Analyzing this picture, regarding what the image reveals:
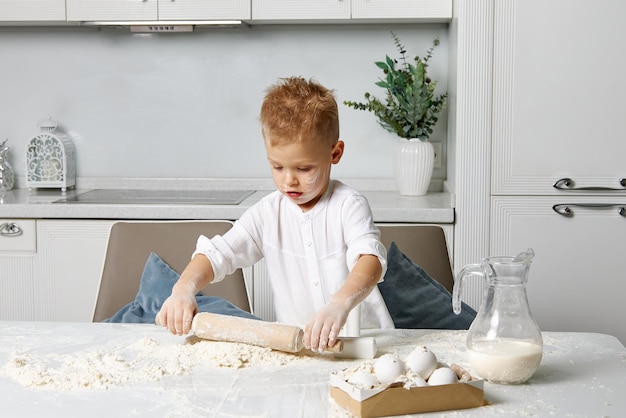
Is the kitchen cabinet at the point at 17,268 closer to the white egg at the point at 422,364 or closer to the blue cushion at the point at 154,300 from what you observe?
the blue cushion at the point at 154,300

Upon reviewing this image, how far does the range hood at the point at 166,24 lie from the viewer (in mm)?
3145

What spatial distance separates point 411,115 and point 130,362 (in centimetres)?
200

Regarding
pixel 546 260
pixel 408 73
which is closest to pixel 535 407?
pixel 546 260

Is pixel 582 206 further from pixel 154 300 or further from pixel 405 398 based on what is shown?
pixel 405 398

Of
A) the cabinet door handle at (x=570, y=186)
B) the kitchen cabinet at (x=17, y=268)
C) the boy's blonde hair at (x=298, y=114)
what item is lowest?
the kitchen cabinet at (x=17, y=268)

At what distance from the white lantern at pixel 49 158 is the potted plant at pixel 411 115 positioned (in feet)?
3.83

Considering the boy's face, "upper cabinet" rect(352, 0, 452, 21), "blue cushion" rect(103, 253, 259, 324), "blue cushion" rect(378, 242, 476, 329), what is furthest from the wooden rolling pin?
"upper cabinet" rect(352, 0, 452, 21)

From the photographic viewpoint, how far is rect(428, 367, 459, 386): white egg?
1.16 m

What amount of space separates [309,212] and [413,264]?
0.36 m

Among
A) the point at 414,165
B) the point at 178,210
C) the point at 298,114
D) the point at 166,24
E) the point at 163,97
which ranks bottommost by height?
the point at 178,210

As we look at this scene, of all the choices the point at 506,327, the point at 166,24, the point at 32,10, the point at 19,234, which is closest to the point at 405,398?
the point at 506,327

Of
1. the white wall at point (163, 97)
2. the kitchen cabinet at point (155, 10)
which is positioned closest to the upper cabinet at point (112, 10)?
the kitchen cabinet at point (155, 10)

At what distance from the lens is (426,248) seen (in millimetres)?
2139

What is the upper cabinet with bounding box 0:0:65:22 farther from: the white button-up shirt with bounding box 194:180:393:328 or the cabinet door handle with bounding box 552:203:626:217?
the cabinet door handle with bounding box 552:203:626:217
